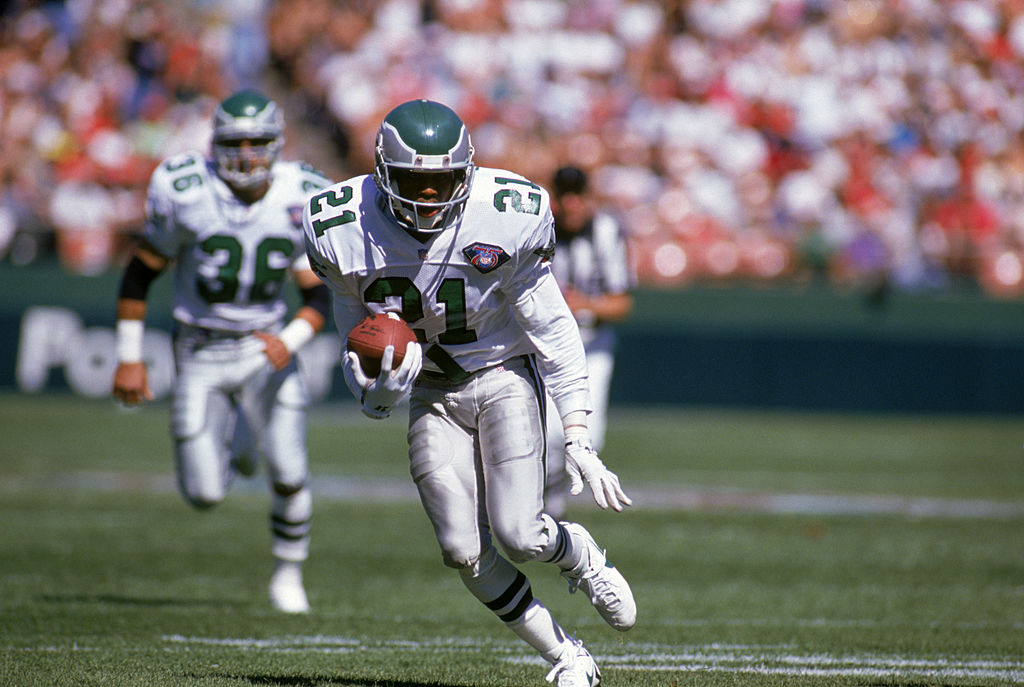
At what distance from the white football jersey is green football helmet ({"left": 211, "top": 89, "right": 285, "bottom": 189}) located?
0.11 m

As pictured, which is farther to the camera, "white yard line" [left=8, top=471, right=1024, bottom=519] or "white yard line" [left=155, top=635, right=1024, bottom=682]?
"white yard line" [left=8, top=471, right=1024, bottom=519]

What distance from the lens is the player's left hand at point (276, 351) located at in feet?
17.8

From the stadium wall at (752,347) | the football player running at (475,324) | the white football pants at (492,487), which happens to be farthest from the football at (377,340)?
the stadium wall at (752,347)

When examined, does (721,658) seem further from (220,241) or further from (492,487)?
(220,241)

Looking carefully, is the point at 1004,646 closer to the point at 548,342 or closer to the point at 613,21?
the point at 548,342

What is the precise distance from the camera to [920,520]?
807cm

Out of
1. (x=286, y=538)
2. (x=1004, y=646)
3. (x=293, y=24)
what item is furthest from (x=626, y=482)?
(x=293, y=24)

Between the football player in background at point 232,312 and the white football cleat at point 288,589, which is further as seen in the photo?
the football player in background at point 232,312

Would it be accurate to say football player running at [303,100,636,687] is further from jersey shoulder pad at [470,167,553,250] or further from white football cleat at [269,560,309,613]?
white football cleat at [269,560,309,613]

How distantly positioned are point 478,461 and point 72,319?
994cm

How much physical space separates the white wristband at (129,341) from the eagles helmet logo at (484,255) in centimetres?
237

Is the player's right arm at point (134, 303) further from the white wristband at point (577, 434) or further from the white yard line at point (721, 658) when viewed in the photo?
the white wristband at point (577, 434)

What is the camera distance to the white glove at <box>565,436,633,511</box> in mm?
3689

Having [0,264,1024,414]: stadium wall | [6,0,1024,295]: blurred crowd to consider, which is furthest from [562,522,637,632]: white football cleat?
[6,0,1024,295]: blurred crowd
